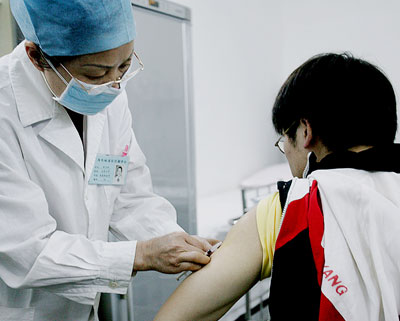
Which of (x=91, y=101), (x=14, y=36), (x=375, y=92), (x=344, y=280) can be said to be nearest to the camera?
(x=344, y=280)

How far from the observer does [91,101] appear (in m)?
1.04

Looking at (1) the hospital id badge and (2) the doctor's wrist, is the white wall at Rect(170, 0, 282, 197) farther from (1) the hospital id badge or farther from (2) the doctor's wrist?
(2) the doctor's wrist

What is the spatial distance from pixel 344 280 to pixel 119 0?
804mm

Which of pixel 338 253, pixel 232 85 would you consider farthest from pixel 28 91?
pixel 232 85

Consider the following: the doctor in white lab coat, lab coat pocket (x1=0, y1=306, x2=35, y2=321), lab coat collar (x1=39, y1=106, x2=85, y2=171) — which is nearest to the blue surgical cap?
the doctor in white lab coat

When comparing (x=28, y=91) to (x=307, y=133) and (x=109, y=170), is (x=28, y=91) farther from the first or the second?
(x=307, y=133)

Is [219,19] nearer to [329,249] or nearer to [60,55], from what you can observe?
[60,55]

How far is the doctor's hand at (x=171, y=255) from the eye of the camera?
0.96 metres

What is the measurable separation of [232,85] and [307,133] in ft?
8.41

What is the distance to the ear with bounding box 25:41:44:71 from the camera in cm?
96

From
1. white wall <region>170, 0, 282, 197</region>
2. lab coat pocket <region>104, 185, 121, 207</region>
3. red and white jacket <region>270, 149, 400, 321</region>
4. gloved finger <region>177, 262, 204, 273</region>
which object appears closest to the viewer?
red and white jacket <region>270, 149, 400, 321</region>

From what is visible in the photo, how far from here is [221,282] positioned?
0.92 meters

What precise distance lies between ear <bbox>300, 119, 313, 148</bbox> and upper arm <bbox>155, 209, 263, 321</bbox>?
22 centimetres

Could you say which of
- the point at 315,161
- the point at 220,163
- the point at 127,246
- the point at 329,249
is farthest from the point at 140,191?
the point at 220,163
